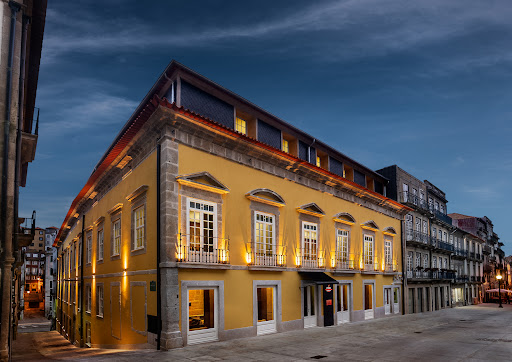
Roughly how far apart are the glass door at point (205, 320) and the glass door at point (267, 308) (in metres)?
2.92

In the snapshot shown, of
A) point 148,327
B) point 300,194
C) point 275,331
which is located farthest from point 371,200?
point 148,327

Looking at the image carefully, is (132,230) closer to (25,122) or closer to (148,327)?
(148,327)

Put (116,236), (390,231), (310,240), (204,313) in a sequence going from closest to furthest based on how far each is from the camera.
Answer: (204,313), (116,236), (310,240), (390,231)

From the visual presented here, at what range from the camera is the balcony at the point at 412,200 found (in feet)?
112

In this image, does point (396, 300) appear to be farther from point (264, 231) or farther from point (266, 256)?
point (264, 231)

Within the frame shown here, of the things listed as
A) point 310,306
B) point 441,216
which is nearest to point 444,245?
point 441,216

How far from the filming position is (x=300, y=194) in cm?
2075

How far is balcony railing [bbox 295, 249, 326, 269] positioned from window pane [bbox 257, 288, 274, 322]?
2225mm

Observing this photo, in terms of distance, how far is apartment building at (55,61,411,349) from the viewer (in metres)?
14.5

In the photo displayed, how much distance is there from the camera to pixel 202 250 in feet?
49.8

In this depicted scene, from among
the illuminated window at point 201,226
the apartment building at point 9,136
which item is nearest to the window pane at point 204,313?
the illuminated window at point 201,226

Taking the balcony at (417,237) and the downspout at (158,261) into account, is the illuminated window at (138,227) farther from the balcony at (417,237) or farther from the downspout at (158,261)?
the balcony at (417,237)

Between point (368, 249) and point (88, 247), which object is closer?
point (88, 247)

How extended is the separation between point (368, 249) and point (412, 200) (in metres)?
11.8
